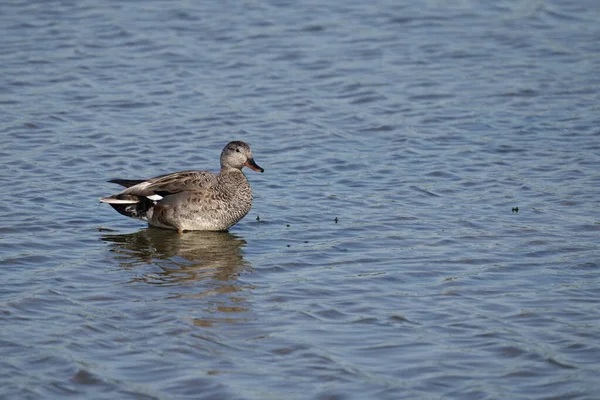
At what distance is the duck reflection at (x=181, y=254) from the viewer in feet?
28.8

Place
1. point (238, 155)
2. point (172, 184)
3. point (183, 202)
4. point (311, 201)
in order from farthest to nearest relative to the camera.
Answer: point (311, 201) → point (238, 155) → point (172, 184) → point (183, 202)

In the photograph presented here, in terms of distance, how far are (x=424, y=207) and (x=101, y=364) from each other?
4.87 metres

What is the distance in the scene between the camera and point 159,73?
51.5ft

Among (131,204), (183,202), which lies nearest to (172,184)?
(183,202)

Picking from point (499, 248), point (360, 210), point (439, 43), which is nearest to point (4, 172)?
point (360, 210)

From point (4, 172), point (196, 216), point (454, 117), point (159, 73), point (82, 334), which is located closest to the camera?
point (82, 334)

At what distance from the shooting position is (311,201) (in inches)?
432

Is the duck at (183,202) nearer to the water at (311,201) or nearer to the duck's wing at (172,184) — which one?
the duck's wing at (172,184)

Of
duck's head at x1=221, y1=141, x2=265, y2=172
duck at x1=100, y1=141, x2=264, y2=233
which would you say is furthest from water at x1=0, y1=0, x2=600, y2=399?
duck's head at x1=221, y1=141, x2=265, y2=172

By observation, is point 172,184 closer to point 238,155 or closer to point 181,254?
point 238,155

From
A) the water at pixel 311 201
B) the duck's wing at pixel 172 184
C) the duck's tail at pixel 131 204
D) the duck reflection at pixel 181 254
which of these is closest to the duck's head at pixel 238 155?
the duck's wing at pixel 172 184

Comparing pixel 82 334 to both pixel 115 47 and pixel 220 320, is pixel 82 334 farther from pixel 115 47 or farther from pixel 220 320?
pixel 115 47

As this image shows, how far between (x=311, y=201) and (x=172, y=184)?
1.59m

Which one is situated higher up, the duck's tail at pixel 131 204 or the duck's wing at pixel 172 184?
the duck's wing at pixel 172 184
